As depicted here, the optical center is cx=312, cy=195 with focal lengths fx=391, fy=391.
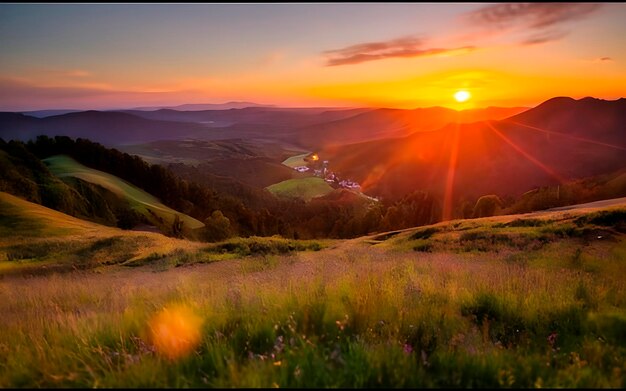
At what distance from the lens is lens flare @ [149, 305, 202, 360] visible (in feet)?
12.6

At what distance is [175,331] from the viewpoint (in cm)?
427

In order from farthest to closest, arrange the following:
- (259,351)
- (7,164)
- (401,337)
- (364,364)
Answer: (7,164) → (401,337) → (259,351) → (364,364)

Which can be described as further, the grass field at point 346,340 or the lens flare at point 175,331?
the lens flare at point 175,331

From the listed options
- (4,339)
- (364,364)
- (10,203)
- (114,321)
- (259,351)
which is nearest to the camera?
(364,364)

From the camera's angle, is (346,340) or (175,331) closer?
(346,340)

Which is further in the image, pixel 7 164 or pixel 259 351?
pixel 7 164

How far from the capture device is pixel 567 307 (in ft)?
18.1

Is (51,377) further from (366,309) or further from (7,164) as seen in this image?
(7,164)

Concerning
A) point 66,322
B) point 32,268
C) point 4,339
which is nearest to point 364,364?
point 66,322

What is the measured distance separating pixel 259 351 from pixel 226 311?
48.4 inches

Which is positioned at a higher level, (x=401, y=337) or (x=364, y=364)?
(x=364, y=364)

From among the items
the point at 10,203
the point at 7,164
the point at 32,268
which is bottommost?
the point at 32,268

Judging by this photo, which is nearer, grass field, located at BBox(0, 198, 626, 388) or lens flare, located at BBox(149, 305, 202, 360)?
grass field, located at BBox(0, 198, 626, 388)

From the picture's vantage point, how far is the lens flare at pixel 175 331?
3.85 metres
